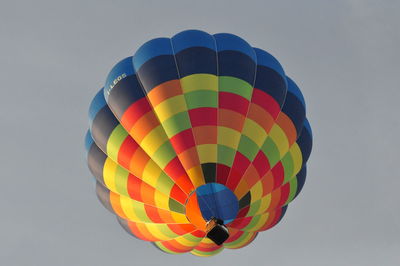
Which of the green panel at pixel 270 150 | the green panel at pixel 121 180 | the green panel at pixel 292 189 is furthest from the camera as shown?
the green panel at pixel 292 189

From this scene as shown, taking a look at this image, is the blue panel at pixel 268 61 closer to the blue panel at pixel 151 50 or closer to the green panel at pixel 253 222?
the blue panel at pixel 151 50

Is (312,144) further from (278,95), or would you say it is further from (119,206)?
(119,206)

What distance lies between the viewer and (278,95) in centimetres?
1667

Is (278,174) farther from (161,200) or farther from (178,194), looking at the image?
(161,200)

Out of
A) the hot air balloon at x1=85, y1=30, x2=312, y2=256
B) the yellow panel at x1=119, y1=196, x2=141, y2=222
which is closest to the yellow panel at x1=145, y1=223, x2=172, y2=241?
the hot air balloon at x1=85, y1=30, x2=312, y2=256

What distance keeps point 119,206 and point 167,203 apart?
1741 mm

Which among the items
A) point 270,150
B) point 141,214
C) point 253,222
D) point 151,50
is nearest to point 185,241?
point 141,214

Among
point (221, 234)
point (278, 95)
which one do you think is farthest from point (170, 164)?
point (278, 95)

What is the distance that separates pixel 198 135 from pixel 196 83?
3.80 ft

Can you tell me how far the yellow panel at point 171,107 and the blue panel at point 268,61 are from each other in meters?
2.14

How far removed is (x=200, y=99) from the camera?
1608cm

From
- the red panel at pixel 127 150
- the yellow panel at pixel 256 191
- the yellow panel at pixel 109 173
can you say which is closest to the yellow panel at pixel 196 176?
the yellow panel at pixel 256 191

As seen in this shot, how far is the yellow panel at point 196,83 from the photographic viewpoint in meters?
16.1

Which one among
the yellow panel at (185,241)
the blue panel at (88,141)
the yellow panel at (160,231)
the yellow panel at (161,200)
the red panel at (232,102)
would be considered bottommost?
the yellow panel at (185,241)
